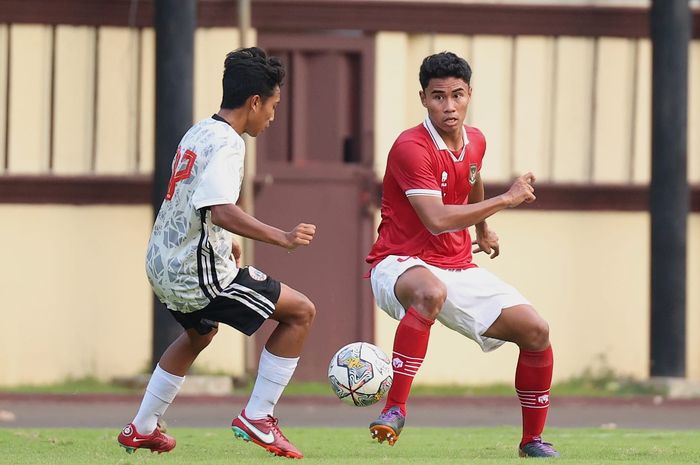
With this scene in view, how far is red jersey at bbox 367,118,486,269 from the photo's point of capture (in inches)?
347

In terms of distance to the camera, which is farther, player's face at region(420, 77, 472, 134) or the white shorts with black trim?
player's face at region(420, 77, 472, 134)

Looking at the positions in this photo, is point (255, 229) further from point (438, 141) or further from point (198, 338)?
point (438, 141)

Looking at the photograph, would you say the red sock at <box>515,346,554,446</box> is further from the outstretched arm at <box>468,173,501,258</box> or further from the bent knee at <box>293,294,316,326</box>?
the bent knee at <box>293,294,316,326</box>

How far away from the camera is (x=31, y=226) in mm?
15094

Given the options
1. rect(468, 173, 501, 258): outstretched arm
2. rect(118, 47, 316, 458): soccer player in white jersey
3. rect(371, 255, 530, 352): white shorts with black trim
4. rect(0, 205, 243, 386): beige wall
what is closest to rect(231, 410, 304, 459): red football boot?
rect(118, 47, 316, 458): soccer player in white jersey

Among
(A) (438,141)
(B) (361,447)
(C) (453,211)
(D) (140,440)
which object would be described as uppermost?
(A) (438,141)

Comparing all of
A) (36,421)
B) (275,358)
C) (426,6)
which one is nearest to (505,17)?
(426,6)

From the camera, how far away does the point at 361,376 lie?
8641mm

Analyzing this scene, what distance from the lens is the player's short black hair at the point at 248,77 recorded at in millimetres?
8500

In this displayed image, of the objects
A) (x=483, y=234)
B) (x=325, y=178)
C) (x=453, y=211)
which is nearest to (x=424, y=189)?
(x=453, y=211)

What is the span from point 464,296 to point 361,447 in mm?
1469

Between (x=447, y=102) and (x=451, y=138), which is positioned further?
(x=451, y=138)

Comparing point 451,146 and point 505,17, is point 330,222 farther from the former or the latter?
point 451,146

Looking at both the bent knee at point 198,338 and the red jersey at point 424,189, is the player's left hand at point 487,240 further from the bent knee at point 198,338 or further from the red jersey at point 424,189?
the bent knee at point 198,338
